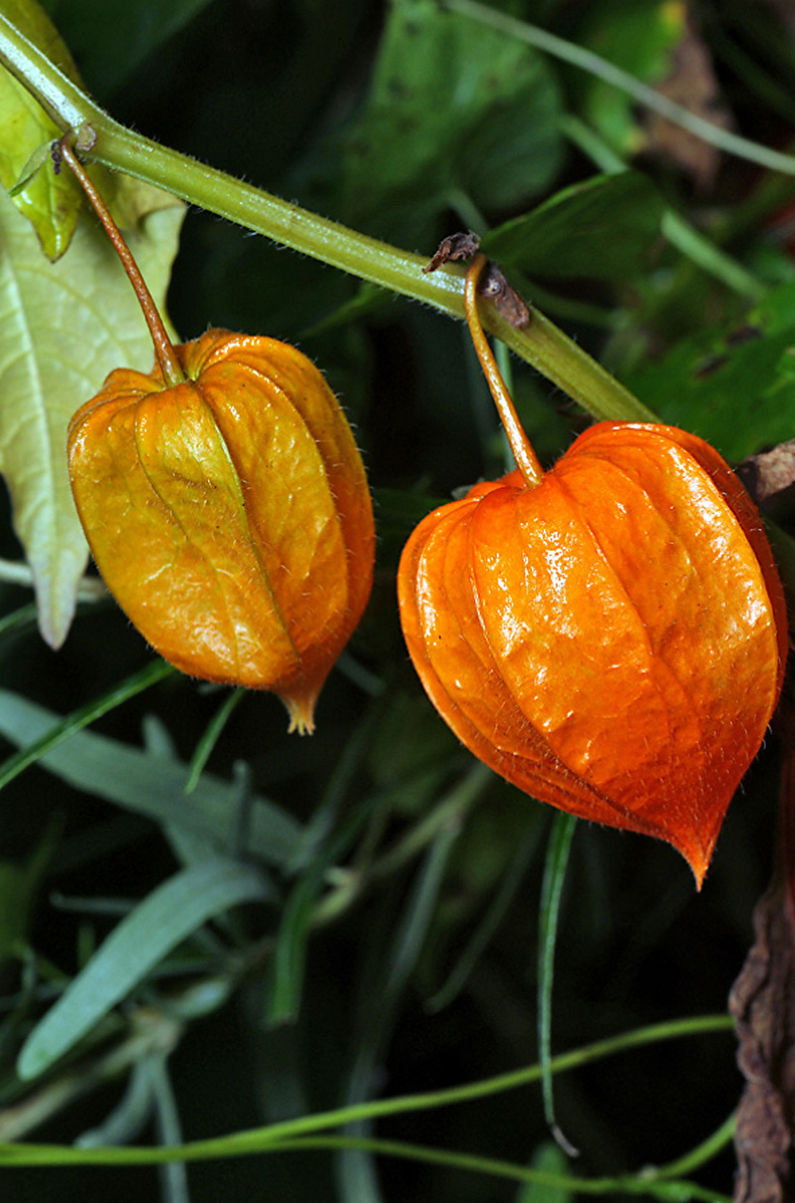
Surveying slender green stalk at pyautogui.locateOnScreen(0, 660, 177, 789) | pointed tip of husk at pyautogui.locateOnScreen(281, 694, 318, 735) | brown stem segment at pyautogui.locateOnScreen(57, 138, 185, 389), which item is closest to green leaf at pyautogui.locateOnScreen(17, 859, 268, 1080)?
slender green stalk at pyautogui.locateOnScreen(0, 660, 177, 789)

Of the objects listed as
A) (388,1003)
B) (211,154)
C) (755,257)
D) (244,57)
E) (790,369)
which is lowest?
(388,1003)

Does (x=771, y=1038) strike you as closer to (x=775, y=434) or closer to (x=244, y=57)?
(x=775, y=434)

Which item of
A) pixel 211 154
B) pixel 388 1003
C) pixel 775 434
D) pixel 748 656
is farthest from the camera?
pixel 211 154

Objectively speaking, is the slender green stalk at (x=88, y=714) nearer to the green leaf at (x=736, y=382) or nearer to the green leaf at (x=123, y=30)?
the green leaf at (x=736, y=382)

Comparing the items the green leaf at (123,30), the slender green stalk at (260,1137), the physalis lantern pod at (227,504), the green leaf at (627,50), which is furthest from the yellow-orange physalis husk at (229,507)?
the green leaf at (627,50)

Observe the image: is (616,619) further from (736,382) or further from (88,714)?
(736,382)

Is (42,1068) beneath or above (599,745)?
beneath

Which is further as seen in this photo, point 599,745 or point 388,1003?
point 388,1003

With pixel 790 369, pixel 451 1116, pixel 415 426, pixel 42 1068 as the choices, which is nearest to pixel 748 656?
pixel 790 369

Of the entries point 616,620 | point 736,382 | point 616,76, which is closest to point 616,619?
point 616,620
